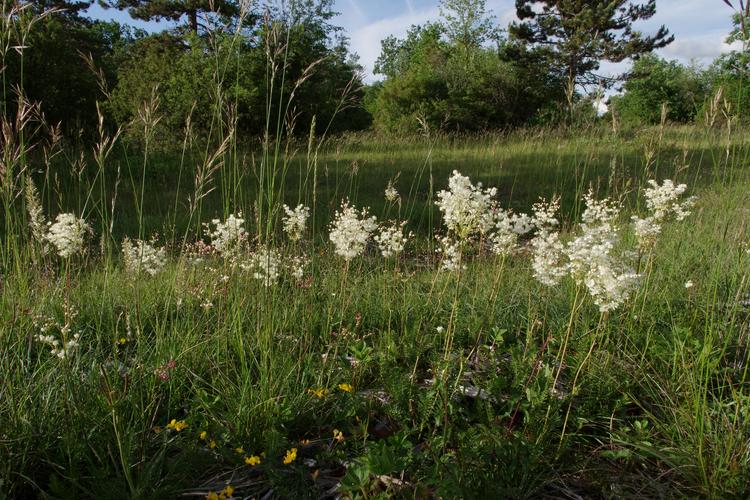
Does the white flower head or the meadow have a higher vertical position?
the white flower head

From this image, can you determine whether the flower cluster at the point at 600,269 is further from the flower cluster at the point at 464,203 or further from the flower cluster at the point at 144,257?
the flower cluster at the point at 144,257

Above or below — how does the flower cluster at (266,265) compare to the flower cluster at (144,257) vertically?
above

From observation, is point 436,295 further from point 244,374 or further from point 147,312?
point 147,312

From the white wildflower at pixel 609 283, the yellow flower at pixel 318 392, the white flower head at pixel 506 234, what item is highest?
the white flower head at pixel 506 234

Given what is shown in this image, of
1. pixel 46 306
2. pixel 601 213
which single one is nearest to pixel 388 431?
pixel 601 213

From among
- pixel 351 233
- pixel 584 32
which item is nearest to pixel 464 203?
pixel 351 233

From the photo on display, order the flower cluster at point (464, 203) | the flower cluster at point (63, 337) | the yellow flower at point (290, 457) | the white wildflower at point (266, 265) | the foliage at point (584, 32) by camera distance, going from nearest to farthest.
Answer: the flower cluster at point (63, 337) → the yellow flower at point (290, 457) → the flower cluster at point (464, 203) → the white wildflower at point (266, 265) → the foliage at point (584, 32)

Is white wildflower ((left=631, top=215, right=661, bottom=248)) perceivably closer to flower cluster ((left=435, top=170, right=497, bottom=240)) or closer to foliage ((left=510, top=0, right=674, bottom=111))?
flower cluster ((left=435, top=170, right=497, bottom=240))

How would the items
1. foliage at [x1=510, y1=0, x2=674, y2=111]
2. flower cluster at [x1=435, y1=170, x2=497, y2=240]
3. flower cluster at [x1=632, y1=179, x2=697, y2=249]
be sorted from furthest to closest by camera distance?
foliage at [x1=510, y1=0, x2=674, y2=111] < flower cluster at [x1=632, y1=179, x2=697, y2=249] < flower cluster at [x1=435, y1=170, x2=497, y2=240]

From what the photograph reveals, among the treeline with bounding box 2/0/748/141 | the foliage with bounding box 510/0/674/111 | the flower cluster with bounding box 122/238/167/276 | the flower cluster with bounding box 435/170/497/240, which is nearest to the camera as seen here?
the flower cluster with bounding box 435/170/497/240

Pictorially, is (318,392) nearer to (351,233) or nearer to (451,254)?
(351,233)

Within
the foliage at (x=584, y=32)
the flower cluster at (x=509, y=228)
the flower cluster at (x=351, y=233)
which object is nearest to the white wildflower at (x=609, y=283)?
the flower cluster at (x=509, y=228)

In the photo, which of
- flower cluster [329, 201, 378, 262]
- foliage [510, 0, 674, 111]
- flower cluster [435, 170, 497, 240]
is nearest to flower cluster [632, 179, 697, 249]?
flower cluster [435, 170, 497, 240]

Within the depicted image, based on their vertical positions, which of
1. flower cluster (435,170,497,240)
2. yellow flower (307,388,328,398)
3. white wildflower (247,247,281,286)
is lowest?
yellow flower (307,388,328,398)
